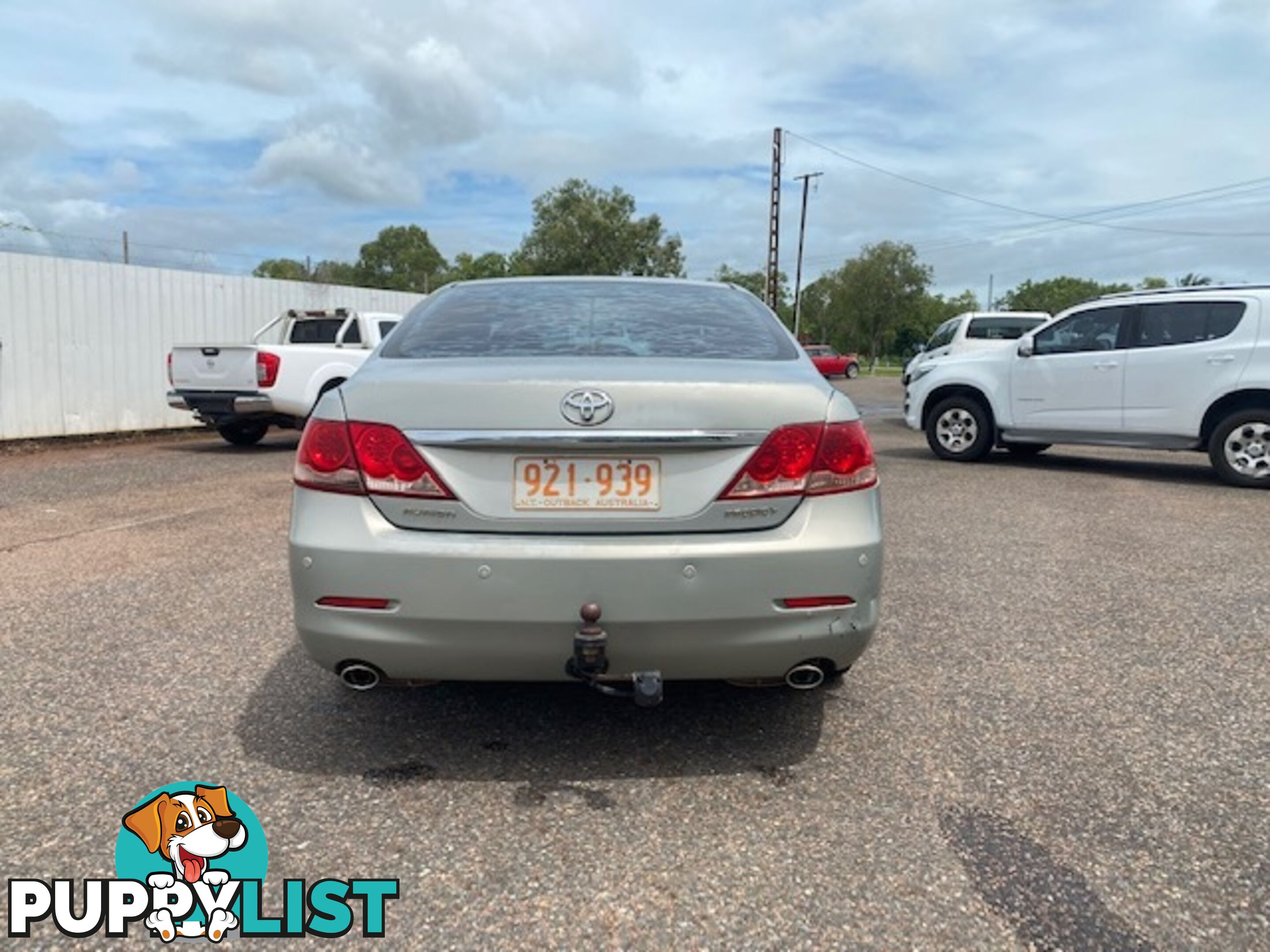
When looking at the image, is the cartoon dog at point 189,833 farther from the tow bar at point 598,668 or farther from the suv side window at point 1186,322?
the suv side window at point 1186,322

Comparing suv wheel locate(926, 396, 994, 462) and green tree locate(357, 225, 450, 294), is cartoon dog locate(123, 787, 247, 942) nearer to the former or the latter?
suv wheel locate(926, 396, 994, 462)

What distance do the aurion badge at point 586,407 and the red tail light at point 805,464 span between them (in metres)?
0.39

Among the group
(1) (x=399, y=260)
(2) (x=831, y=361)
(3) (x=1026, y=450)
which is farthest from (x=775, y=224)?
(1) (x=399, y=260)

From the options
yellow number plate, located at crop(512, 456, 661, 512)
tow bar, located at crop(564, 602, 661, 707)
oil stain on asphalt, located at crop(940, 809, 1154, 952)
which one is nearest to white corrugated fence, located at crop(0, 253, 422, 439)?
yellow number plate, located at crop(512, 456, 661, 512)

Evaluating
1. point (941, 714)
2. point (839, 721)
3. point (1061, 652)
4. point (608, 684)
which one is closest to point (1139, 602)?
point (1061, 652)

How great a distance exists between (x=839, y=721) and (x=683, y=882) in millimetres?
1109

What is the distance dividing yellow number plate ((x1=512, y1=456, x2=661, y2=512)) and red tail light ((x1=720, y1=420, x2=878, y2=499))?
0.73 feet

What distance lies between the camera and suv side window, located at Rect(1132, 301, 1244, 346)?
8.38 metres

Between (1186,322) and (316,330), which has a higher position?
(1186,322)

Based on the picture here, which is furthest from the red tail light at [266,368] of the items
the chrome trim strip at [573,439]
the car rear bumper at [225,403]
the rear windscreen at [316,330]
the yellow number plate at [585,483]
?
the yellow number plate at [585,483]

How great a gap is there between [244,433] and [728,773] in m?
10.6

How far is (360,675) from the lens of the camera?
8.50 ft

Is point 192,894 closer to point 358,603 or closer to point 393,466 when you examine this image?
point 358,603

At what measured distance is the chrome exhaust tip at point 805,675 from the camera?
257 centimetres
